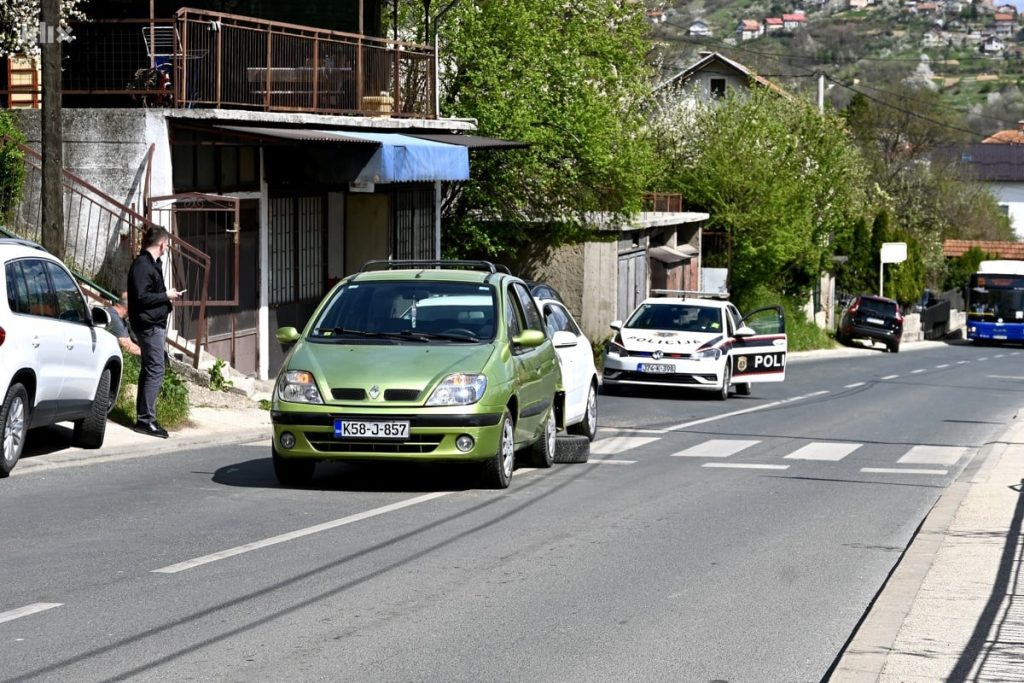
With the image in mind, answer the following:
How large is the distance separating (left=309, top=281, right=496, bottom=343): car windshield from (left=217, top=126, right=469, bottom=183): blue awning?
997 cm

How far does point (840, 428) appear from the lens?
22.0m

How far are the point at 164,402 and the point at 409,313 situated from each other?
16.2ft

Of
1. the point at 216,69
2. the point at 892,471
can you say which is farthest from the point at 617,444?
the point at 216,69

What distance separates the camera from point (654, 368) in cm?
2658

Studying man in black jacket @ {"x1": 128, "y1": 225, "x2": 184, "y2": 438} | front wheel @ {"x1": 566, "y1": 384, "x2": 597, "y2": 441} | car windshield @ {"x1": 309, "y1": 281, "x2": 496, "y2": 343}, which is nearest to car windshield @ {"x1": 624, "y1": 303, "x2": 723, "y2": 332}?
front wheel @ {"x1": 566, "y1": 384, "x2": 597, "y2": 441}

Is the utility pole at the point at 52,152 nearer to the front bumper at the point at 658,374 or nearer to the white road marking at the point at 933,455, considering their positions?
the white road marking at the point at 933,455

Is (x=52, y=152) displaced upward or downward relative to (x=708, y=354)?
upward

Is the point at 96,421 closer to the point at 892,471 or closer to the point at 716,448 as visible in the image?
the point at 716,448

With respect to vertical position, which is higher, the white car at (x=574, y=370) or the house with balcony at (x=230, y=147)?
the house with balcony at (x=230, y=147)

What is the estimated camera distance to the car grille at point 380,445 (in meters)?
11.6

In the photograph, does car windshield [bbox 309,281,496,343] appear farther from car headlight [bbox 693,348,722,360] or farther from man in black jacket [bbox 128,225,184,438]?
car headlight [bbox 693,348,722,360]

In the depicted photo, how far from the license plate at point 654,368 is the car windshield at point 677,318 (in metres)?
1.23

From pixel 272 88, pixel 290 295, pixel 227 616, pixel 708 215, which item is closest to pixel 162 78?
pixel 272 88

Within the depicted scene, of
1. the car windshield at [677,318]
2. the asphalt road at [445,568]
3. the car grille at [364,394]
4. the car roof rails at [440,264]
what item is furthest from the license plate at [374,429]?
the car windshield at [677,318]
